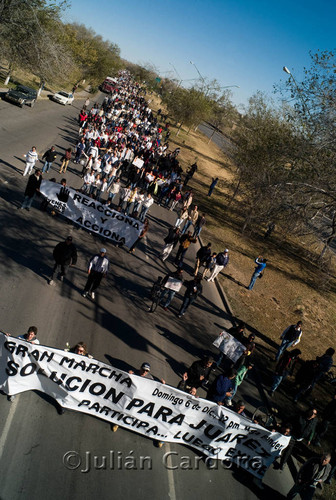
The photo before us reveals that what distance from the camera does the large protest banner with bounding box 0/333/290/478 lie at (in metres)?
6.79

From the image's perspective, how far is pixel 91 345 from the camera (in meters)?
9.18

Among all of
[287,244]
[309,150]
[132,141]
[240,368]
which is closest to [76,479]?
[240,368]

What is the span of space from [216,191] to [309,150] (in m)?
16.6

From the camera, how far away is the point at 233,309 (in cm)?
1535

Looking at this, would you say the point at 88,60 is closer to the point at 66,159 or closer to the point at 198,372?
the point at 66,159

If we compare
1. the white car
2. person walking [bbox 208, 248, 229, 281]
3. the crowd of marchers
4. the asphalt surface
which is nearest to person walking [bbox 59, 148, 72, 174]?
the crowd of marchers

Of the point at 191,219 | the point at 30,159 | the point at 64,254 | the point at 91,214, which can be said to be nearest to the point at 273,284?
the point at 191,219

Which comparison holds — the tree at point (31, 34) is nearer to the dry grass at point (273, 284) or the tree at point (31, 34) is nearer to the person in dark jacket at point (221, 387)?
the dry grass at point (273, 284)

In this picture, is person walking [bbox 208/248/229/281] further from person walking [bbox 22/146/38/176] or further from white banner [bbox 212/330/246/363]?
person walking [bbox 22/146/38/176]

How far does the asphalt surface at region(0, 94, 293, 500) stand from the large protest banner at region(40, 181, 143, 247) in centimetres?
50

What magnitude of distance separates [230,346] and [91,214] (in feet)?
24.6

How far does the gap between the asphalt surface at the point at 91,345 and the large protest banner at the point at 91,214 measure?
0.50 m

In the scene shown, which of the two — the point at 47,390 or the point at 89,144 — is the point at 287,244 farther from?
the point at 47,390

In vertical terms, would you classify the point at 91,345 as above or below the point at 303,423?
below
